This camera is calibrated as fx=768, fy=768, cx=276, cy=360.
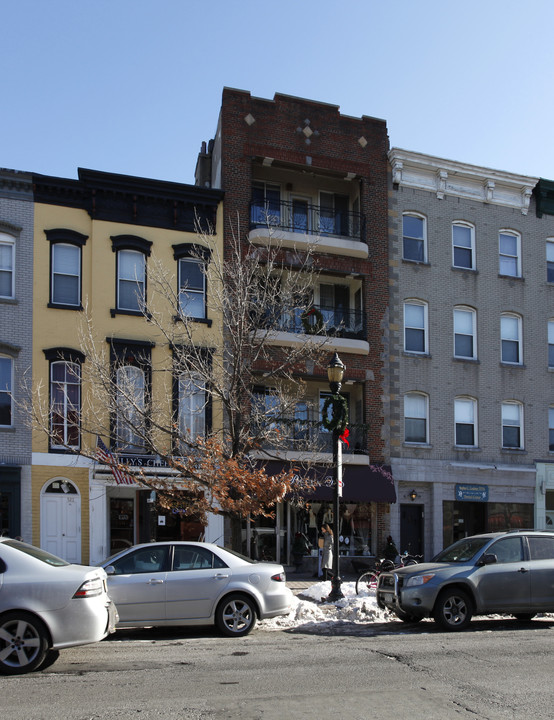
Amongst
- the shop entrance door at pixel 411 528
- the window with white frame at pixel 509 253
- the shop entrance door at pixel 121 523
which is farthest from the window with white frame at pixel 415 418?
the shop entrance door at pixel 121 523

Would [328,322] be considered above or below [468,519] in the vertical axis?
above

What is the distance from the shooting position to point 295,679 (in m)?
8.32

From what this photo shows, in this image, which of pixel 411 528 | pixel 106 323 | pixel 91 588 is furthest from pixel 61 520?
pixel 91 588

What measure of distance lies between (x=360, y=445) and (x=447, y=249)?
7564 millimetres

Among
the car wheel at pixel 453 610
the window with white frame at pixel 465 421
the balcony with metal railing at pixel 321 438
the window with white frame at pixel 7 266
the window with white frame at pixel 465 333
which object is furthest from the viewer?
the window with white frame at pixel 465 333

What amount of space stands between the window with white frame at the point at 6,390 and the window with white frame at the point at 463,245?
15.1 meters

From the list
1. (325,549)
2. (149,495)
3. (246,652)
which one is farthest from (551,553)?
(149,495)

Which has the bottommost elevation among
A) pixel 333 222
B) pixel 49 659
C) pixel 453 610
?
pixel 453 610

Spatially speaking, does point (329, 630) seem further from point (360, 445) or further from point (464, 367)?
point (464, 367)

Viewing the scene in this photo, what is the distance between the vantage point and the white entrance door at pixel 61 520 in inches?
810

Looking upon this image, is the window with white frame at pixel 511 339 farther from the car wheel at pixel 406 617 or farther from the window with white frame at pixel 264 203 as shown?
the car wheel at pixel 406 617

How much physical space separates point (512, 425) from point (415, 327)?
4.93 meters

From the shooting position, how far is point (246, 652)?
396 inches

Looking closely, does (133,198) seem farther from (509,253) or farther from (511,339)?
(511,339)
